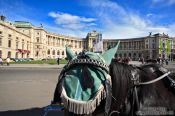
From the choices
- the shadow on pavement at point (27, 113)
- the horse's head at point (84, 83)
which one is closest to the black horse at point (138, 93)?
the horse's head at point (84, 83)

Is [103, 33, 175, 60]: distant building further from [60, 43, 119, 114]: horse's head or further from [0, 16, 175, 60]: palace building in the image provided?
[60, 43, 119, 114]: horse's head

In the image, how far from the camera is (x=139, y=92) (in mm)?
1855

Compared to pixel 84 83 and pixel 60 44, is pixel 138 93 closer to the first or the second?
pixel 84 83

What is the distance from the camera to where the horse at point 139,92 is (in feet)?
5.63

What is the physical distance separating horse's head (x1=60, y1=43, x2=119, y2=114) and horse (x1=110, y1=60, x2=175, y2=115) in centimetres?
16

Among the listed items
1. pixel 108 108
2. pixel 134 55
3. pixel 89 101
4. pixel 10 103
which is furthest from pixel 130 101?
pixel 134 55

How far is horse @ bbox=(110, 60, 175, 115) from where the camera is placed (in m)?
1.72

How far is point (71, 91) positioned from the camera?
1555mm

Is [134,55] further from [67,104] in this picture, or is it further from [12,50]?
→ [67,104]

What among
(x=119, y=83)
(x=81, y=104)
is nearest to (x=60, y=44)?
(x=119, y=83)

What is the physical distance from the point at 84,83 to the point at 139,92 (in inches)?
24.0

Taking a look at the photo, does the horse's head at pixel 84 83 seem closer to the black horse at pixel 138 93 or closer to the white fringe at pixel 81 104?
the white fringe at pixel 81 104

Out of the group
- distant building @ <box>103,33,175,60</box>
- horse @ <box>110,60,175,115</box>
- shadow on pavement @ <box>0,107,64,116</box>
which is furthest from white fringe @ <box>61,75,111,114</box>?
distant building @ <box>103,33,175,60</box>

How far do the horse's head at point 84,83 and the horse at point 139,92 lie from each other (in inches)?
6.2
